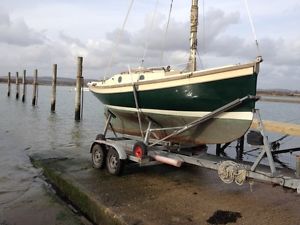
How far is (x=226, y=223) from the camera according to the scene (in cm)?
647

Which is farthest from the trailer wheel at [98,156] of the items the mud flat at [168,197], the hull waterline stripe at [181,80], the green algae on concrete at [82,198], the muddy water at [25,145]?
the hull waterline stripe at [181,80]

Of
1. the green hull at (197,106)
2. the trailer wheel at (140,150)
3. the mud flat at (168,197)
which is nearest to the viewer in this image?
the mud flat at (168,197)

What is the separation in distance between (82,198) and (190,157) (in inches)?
95.7

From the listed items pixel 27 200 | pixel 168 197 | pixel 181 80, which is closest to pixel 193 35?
pixel 181 80

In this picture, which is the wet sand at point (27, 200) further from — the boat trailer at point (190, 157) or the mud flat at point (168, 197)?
the boat trailer at point (190, 157)

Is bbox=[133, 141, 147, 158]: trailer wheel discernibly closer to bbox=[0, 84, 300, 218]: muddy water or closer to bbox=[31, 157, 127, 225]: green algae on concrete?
bbox=[31, 157, 127, 225]: green algae on concrete

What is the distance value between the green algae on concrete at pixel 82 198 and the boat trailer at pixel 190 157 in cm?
110

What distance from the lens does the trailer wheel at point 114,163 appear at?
9273 millimetres

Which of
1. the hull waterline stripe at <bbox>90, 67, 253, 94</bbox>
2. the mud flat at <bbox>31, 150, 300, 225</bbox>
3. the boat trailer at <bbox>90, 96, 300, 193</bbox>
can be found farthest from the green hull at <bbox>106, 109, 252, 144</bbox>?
the mud flat at <bbox>31, 150, 300, 225</bbox>

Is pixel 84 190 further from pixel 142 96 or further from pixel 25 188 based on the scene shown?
pixel 142 96

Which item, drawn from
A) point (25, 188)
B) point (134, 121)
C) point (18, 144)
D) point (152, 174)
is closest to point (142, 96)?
point (134, 121)

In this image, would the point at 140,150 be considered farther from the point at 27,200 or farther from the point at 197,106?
the point at 27,200

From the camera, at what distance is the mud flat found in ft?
22.1

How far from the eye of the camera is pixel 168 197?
7.79 meters
